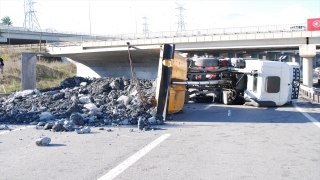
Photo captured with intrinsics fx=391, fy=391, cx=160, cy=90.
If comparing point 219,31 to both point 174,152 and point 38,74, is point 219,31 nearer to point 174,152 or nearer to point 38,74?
point 38,74

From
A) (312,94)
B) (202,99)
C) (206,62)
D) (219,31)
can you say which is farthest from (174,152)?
(219,31)

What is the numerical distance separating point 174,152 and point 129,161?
3.66ft

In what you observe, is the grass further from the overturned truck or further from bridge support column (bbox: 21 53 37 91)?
the overturned truck

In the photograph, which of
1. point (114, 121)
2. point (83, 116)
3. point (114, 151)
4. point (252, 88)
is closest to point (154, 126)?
point (114, 121)

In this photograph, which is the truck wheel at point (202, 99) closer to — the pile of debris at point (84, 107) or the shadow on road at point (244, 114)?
the shadow on road at point (244, 114)

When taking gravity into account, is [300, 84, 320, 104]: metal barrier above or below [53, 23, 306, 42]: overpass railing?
below

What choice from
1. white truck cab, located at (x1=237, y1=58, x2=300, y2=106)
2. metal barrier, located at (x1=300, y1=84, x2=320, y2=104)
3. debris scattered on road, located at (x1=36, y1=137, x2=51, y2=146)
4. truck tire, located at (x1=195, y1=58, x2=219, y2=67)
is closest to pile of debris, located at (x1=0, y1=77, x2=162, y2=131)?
debris scattered on road, located at (x1=36, y1=137, x2=51, y2=146)

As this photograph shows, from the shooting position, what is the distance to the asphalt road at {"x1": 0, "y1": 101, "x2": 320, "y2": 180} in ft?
20.7

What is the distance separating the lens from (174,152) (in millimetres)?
7793

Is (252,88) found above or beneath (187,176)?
above

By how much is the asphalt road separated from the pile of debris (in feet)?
2.51

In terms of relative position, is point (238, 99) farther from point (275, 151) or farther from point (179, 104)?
point (275, 151)

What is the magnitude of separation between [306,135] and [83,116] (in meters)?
6.16

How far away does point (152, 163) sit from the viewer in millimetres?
6918
